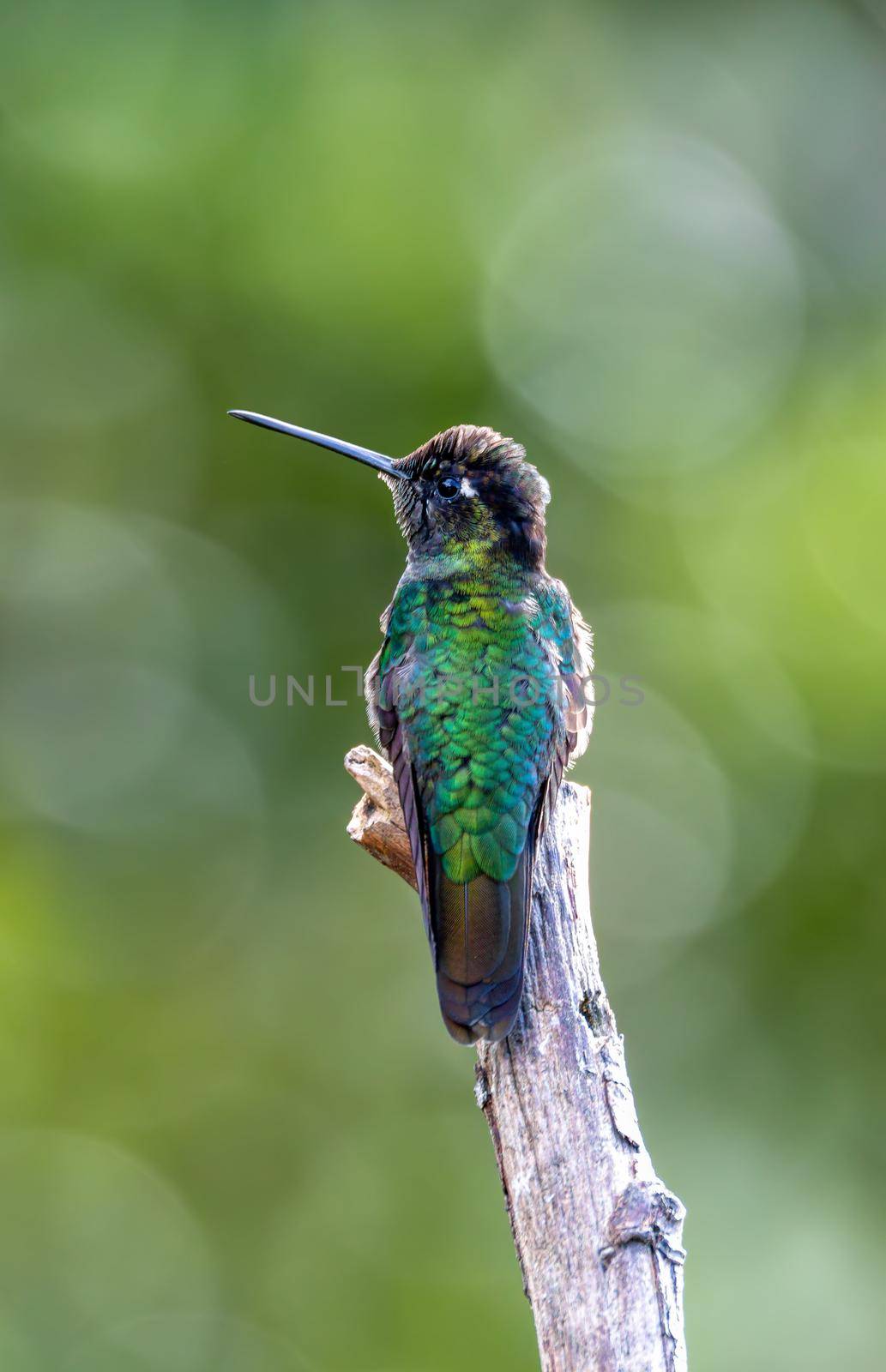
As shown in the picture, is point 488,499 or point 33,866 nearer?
point 488,499

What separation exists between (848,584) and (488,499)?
6.78 m

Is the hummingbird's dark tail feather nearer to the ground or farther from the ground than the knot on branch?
farther from the ground

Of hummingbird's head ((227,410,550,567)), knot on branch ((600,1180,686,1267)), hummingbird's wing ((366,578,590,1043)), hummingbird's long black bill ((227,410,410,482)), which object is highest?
hummingbird's long black bill ((227,410,410,482))

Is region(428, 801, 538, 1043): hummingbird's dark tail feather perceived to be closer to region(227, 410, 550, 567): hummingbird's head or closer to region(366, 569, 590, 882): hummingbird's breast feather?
region(366, 569, 590, 882): hummingbird's breast feather

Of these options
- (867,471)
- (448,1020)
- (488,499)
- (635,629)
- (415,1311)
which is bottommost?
(448,1020)

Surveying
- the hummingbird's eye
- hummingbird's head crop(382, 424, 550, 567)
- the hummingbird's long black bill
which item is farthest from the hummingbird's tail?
the hummingbird's long black bill

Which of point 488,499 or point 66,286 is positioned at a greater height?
point 66,286

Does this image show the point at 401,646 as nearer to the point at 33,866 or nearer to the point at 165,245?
the point at 33,866

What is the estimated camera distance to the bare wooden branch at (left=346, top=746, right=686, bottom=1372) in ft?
9.46

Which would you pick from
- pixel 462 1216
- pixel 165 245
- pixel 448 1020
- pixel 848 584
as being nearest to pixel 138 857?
pixel 462 1216

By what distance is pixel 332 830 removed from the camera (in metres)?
10.9

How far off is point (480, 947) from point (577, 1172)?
2.40 feet

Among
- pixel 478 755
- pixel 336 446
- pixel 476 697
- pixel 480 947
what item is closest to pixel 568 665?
pixel 476 697

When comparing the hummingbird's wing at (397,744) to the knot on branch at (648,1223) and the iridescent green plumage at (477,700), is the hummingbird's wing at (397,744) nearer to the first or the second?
the iridescent green plumage at (477,700)
